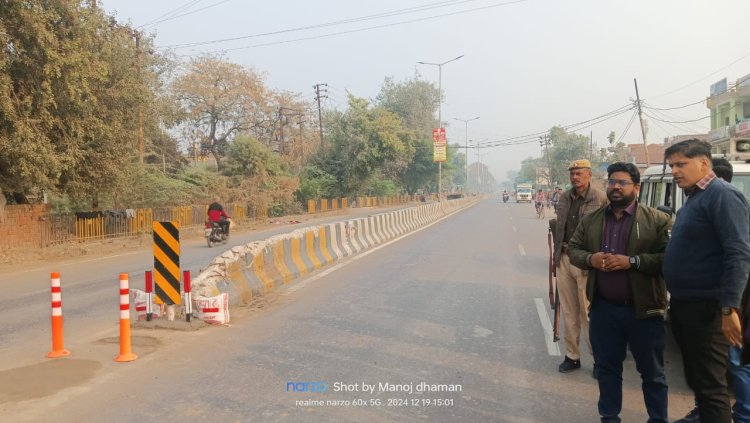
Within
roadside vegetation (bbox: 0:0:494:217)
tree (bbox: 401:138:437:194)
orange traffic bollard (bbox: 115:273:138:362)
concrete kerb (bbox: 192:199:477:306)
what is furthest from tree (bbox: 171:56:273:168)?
orange traffic bollard (bbox: 115:273:138:362)

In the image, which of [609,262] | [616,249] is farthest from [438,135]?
[609,262]

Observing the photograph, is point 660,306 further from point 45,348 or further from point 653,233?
point 45,348

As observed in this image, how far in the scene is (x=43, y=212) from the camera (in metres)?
18.2

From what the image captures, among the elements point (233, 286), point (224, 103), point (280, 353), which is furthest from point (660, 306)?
point (224, 103)

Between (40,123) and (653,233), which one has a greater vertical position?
(40,123)

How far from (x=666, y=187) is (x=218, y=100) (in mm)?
46090

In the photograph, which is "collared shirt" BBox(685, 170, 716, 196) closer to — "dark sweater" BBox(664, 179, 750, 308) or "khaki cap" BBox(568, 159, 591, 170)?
"dark sweater" BBox(664, 179, 750, 308)

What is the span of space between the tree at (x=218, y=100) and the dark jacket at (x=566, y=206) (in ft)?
145

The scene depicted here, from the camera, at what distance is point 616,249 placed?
3.79 meters

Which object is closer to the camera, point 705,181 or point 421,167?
point 705,181

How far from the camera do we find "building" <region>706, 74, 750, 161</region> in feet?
112

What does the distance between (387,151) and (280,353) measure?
48.4 meters

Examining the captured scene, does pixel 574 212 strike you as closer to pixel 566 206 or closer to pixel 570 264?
pixel 566 206

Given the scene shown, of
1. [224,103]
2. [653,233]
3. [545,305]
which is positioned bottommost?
[545,305]
